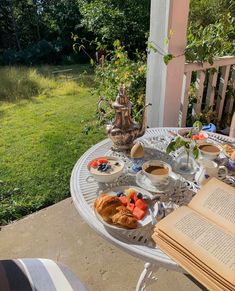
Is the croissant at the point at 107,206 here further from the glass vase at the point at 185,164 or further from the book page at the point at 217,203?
the glass vase at the point at 185,164

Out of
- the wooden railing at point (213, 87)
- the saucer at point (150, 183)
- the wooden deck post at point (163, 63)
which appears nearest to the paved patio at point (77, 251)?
the saucer at point (150, 183)

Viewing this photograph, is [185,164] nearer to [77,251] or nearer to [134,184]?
[134,184]

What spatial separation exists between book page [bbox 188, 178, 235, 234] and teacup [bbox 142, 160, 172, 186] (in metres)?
0.16

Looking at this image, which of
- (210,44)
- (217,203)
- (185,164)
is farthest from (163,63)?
(217,203)

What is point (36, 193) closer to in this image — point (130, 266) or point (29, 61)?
point (130, 266)

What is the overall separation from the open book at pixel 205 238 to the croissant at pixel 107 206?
16 centimetres

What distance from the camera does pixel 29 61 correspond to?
304 inches

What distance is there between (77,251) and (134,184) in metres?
0.86

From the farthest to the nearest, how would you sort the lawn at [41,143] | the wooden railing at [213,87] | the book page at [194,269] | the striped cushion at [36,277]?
the wooden railing at [213,87] → the lawn at [41,143] → the striped cushion at [36,277] → the book page at [194,269]

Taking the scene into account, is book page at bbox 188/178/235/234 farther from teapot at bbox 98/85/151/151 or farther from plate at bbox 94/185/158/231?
teapot at bbox 98/85/151/151

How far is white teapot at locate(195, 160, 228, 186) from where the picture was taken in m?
1.19

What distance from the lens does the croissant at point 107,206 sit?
0.99 m

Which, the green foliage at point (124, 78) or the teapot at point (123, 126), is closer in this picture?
the teapot at point (123, 126)

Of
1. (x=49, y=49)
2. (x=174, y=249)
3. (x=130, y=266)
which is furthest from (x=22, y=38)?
(x=174, y=249)
